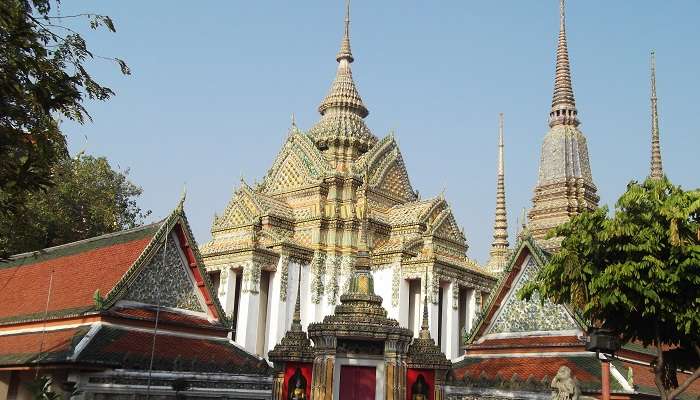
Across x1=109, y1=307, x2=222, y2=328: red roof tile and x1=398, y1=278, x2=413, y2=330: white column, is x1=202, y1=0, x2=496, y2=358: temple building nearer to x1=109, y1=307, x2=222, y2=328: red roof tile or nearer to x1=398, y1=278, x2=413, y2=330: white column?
x1=398, y1=278, x2=413, y2=330: white column

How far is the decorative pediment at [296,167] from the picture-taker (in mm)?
29922

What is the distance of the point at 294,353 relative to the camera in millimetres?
15742

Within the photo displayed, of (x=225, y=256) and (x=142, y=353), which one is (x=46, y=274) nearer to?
(x=142, y=353)

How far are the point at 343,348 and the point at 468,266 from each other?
46.2ft

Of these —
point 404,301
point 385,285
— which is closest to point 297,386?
point 404,301

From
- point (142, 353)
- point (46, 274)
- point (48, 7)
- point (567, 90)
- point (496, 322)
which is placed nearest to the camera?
point (48, 7)

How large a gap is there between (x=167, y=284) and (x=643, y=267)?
10470 millimetres

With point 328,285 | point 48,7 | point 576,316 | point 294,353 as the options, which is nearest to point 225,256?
point 328,285

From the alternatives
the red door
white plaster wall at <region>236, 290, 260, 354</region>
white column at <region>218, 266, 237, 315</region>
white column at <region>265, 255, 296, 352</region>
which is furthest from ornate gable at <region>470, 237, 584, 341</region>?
white column at <region>218, 266, 237, 315</region>

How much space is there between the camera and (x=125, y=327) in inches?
610

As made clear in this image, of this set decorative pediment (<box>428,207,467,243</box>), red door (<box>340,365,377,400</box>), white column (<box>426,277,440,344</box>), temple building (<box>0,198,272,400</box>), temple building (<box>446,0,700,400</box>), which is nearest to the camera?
temple building (<box>446,0,700,400</box>)

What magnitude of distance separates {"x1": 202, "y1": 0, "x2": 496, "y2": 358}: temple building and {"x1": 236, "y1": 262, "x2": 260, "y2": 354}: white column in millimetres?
36

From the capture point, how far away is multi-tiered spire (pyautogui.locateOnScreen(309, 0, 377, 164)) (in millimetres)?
31625

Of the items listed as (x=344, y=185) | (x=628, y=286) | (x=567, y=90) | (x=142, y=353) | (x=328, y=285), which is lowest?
(x=142, y=353)
